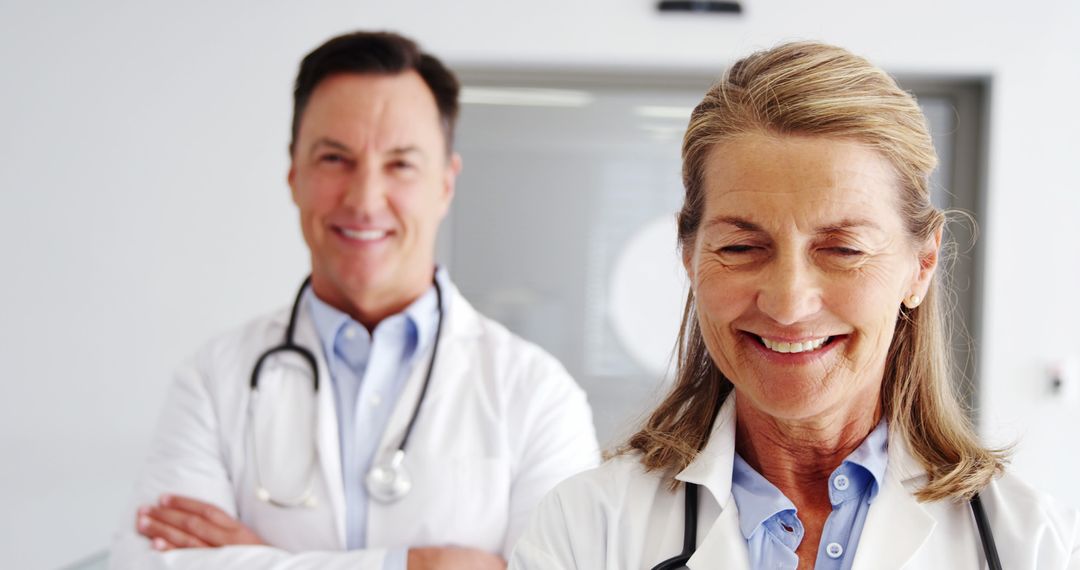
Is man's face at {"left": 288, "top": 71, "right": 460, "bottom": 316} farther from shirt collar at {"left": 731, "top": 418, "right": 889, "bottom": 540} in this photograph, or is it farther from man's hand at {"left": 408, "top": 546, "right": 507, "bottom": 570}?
shirt collar at {"left": 731, "top": 418, "right": 889, "bottom": 540}

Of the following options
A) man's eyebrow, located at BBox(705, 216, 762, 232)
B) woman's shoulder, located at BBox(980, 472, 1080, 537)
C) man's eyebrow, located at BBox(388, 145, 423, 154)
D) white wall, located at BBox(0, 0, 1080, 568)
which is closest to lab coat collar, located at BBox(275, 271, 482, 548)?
man's eyebrow, located at BBox(388, 145, 423, 154)

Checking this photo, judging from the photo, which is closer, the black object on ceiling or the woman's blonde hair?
the woman's blonde hair

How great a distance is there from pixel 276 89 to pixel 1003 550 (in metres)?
2.57

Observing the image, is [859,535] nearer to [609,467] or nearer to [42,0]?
[609,467]

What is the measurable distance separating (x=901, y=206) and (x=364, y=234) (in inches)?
36.3

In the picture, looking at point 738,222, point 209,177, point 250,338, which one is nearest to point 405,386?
point 250,338

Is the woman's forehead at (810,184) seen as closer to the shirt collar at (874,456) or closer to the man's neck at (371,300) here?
the shirt collar at (874,456)

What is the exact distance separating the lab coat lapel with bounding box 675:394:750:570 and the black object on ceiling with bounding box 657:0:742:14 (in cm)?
207

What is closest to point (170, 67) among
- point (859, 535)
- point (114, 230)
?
point (114, 230)

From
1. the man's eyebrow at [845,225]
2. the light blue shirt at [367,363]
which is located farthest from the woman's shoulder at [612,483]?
the light blue shirt at [367,363]

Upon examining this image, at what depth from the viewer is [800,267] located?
1062mm

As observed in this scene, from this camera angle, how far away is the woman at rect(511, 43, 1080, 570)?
3.53 feet

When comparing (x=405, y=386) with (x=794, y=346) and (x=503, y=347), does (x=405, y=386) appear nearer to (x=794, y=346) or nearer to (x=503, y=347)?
(x=503, y=347)

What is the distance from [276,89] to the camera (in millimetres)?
3160
